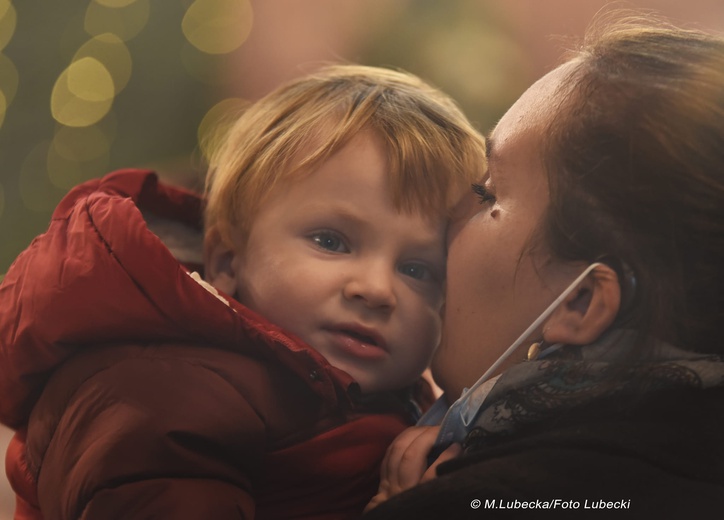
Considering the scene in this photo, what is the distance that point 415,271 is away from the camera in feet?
2.68

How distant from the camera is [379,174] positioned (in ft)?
2.68

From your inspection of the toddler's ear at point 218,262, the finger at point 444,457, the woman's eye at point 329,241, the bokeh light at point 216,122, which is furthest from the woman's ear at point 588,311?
the bokeh light at point 216,122

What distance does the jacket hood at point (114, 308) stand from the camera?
2.30ft

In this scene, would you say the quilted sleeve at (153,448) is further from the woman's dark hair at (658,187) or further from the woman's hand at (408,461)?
the woman's dark hair at (658,187)

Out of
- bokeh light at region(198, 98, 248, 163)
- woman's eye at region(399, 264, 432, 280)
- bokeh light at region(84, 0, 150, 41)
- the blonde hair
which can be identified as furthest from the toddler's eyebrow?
bokeh light at region(84, 0, 150, 41)

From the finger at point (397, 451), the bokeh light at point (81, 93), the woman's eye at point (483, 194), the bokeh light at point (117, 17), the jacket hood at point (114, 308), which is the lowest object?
the finger at point (397, 451)

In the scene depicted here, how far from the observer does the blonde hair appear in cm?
82

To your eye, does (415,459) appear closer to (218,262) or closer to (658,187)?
(658,187)

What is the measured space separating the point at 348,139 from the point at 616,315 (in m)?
0.35

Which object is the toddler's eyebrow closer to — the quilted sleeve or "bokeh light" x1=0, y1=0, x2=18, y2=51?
the quilted sleeve

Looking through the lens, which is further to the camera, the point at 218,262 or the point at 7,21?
the point at 7,21

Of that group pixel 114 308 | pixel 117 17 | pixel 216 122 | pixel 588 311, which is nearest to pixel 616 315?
pixel 588 311

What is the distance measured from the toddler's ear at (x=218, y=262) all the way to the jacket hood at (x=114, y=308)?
0.17 metres

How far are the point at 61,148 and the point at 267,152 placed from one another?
1.58 ft
